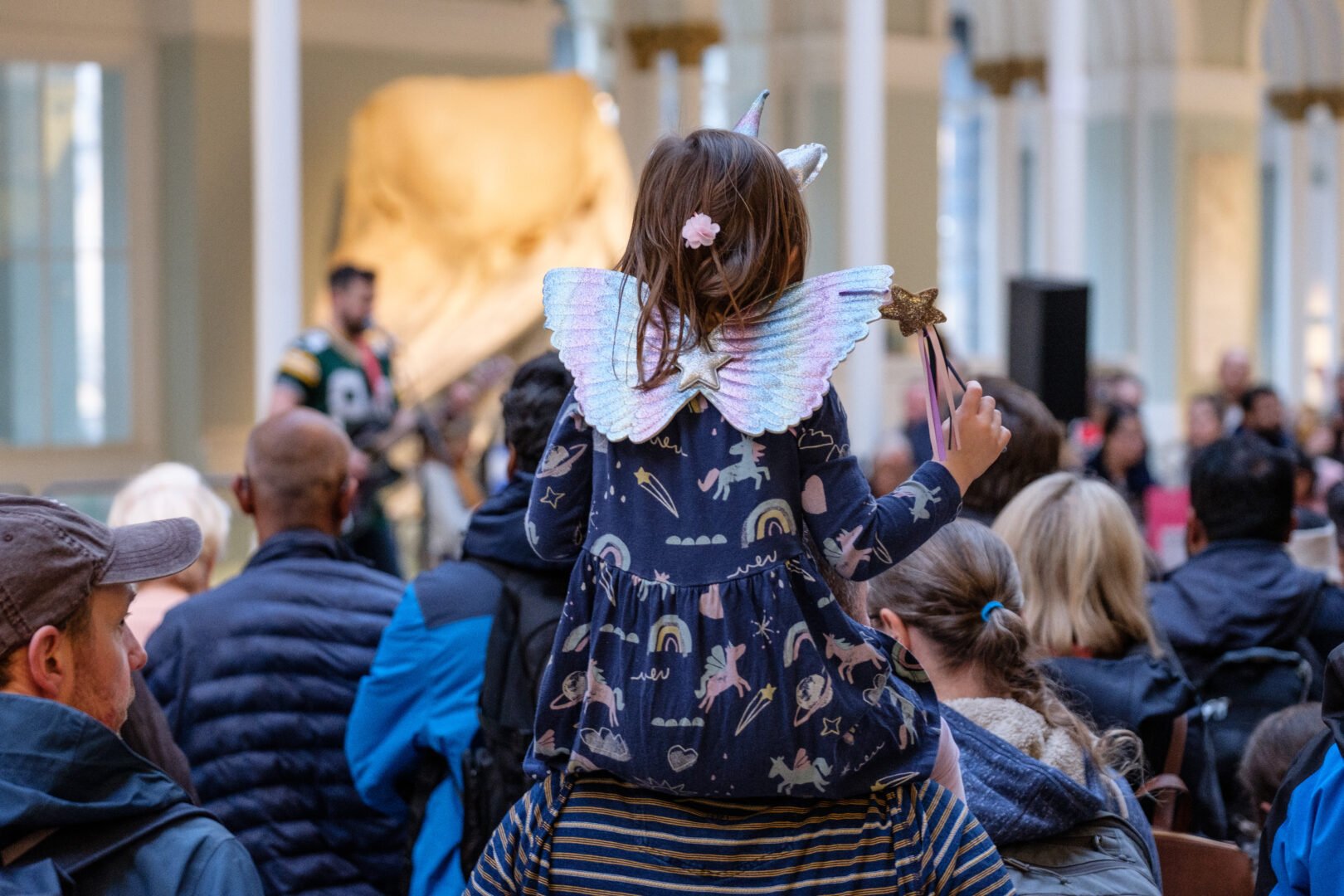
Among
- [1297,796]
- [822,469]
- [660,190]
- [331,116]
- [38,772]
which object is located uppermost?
[331,116]

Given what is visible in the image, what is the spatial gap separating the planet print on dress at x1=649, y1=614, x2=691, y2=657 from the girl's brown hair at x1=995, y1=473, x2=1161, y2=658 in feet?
3.84

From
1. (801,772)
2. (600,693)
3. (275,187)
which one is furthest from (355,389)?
(801,772)

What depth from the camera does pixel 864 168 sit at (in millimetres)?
9133

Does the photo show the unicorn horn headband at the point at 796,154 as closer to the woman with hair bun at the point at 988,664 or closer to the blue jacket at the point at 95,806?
the woman with hair bun at the point at 988,664

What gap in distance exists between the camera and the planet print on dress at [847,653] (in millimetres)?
1716

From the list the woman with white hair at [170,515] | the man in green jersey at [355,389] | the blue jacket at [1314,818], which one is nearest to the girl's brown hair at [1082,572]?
the blue jacket at [1314,818]

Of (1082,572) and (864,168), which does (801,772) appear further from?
(864,168)

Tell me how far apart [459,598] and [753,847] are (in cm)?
101

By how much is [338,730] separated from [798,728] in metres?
1.28

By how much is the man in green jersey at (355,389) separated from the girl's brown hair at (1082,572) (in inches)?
133

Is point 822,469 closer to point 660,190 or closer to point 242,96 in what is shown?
point 660,190

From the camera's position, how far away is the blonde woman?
270 centimetres

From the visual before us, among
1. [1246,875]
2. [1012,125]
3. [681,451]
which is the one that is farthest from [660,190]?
[1012,125]

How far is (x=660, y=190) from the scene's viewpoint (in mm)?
1780
